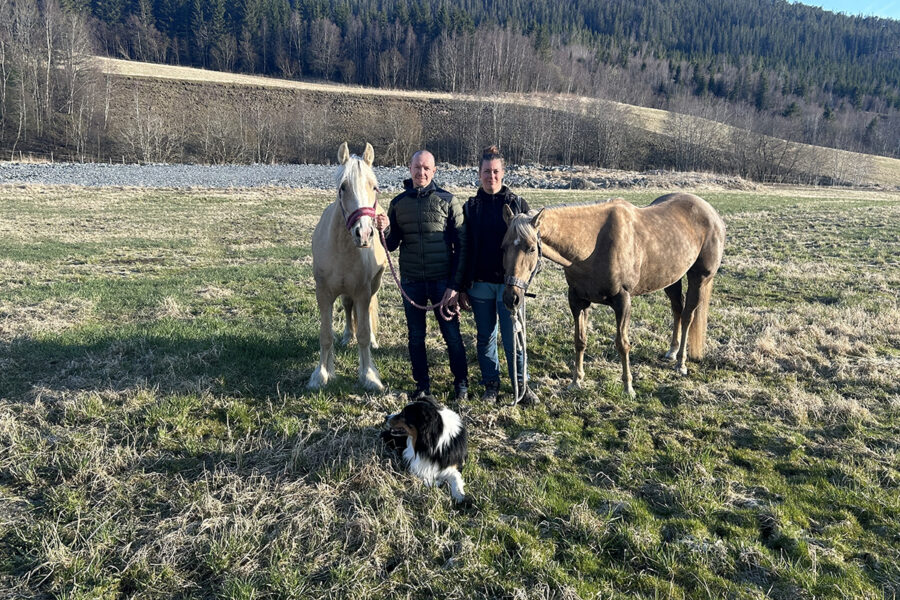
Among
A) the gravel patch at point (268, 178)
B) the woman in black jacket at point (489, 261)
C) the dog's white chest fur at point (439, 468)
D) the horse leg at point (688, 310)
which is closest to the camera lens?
the dog's white chest fur at point (439, 468)

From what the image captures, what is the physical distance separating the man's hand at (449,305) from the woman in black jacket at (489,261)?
8.0 inches

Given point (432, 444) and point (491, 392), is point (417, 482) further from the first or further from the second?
point (491, 392)

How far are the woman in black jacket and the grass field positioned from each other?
61cm

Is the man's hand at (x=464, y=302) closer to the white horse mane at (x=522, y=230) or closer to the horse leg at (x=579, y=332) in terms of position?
the white horse mane at (x=522, y=230)

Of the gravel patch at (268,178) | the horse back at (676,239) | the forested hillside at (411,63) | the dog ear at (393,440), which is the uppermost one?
the forested hillside at (411,63)

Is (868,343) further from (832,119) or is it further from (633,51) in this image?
(633,51)

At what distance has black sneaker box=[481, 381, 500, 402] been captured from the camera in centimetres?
541

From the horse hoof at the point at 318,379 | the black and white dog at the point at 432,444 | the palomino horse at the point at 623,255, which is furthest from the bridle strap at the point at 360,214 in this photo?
the horse hoof at the point at 318,379

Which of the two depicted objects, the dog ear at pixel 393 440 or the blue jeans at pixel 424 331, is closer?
the dog ear at pixel 393 440

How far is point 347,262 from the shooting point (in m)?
5.46

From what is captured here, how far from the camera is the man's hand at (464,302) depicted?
5492mm

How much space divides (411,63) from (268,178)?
6803cm

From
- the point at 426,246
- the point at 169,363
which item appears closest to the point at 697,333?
the point at 426,246

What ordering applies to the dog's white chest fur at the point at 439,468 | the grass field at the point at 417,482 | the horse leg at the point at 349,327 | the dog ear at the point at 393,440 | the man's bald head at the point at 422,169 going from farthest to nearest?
the horse leg at the point at 349,327, the man's bald head at the point at 422,169, the dog ear at the point at 393,440, the dog's white chest fur at the point at 439,468, the grass field at the point at 417,482
